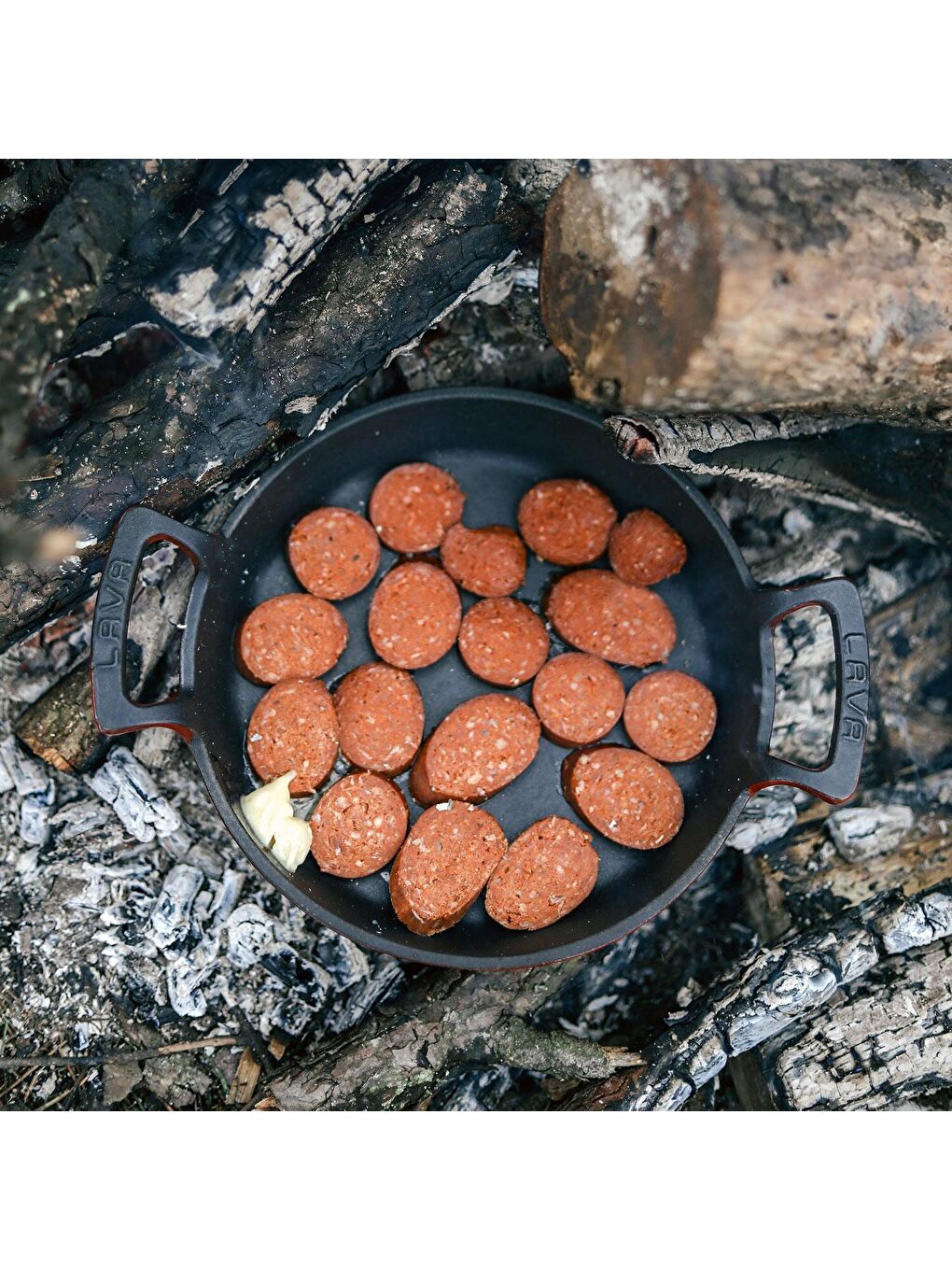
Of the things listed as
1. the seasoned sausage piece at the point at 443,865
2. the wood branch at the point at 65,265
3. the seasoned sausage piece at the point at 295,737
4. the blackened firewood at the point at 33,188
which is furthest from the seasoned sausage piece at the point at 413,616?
the blackened firewood at the point at 33,188

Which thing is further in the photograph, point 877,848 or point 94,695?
point 877,848

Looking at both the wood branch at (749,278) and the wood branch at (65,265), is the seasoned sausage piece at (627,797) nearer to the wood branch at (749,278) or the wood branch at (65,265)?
the wood branch at (749,278)

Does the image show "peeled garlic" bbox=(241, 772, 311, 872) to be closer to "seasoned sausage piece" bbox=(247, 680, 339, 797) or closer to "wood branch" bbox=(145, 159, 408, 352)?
"seasoned sausage piece" bbox=(247, 680, 339, 797)

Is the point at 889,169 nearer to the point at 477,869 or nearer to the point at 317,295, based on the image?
the point at 317,295

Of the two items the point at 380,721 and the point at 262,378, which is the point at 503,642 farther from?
the point at 262,378

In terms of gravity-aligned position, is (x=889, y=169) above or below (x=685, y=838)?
above

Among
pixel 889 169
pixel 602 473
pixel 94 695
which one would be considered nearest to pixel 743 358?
pixel 889 169

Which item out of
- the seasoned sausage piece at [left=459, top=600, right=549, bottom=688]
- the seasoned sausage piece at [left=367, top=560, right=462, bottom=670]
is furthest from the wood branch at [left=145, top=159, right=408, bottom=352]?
the seasoned sausage piece at [left=459, top=600, right=549, bottom=688]
